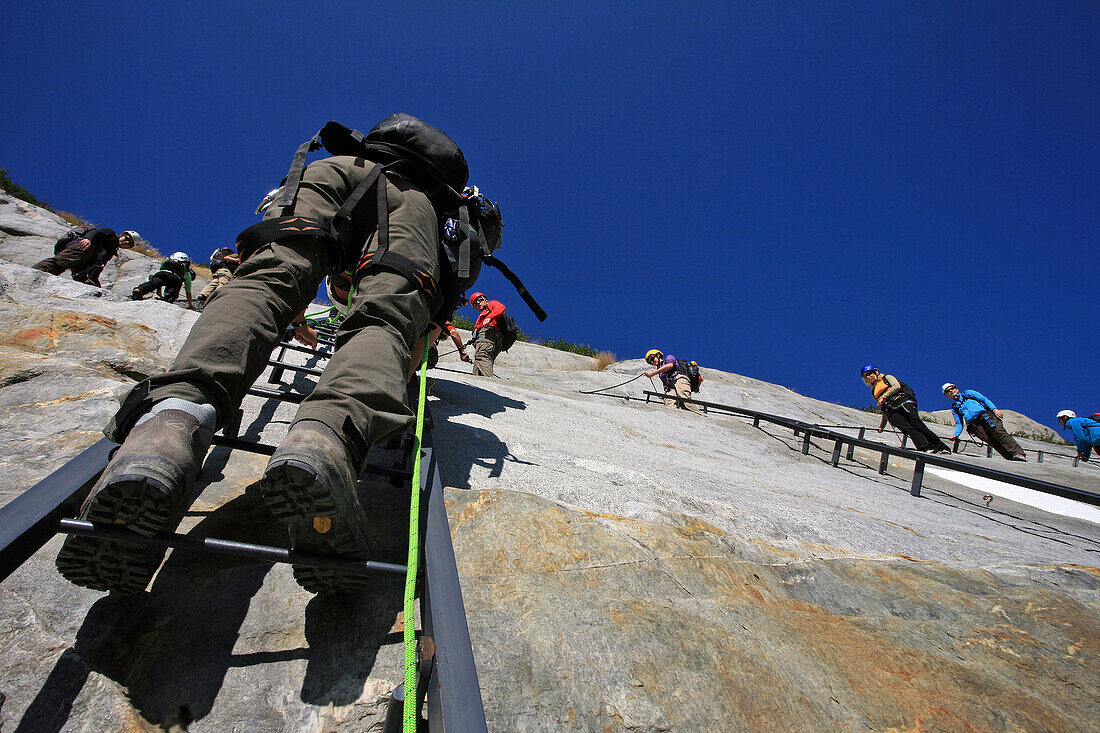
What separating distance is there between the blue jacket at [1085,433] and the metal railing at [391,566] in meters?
14.8

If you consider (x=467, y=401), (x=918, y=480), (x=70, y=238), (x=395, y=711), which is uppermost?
(x=70, y=238)

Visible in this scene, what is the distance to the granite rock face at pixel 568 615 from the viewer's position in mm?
1112

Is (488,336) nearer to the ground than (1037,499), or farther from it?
farther from it

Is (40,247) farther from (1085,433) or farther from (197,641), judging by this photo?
(1085,433)

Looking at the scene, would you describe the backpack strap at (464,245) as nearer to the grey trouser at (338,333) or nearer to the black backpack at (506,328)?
the grey trouser at (338,333)

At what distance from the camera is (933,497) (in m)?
4.63

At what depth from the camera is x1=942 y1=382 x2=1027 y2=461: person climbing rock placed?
9.27 m

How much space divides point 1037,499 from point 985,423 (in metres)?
5.78

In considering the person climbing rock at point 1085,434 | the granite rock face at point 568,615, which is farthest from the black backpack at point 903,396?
the granite rock face at point 568,615

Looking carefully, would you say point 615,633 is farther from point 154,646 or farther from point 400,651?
point 154,646

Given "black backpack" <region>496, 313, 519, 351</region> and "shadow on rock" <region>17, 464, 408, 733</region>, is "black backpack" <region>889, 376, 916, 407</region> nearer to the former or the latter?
"black backpack" <region>496, 313, 519, 351</region>

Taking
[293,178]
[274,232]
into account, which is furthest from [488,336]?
[274,232]

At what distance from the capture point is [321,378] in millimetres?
1383

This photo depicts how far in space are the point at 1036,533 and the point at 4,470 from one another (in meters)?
5.64
